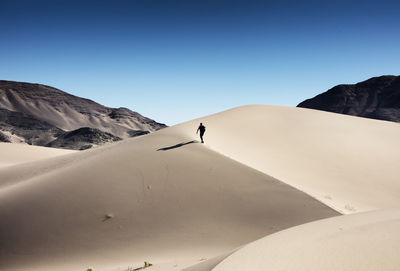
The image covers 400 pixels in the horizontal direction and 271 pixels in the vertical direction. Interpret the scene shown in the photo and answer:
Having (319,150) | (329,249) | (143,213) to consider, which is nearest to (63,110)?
(319,150)

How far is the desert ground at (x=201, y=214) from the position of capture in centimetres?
311

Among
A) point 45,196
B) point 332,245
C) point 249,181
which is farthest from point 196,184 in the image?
point 332,245

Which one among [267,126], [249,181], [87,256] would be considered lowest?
[87,256]

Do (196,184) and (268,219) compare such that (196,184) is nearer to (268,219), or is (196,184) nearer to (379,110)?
(268,219)

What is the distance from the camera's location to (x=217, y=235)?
19.9 ft

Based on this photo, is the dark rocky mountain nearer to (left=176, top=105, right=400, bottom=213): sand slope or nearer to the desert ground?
(left=176, top=105, right=400, bottom=213): sand slope

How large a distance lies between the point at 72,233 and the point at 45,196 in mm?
2155

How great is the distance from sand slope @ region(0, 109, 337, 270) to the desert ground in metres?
0.03

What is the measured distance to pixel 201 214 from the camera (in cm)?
673

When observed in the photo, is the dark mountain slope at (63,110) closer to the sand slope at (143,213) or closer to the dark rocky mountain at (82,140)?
the dark rocky mountain at (82,140)

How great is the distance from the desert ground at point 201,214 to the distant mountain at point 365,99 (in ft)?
318

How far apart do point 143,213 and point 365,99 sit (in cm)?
12477

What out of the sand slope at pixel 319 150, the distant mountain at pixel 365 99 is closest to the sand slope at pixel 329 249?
the sand slope at pixel 319 150

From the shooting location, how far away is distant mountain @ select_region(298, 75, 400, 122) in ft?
321
